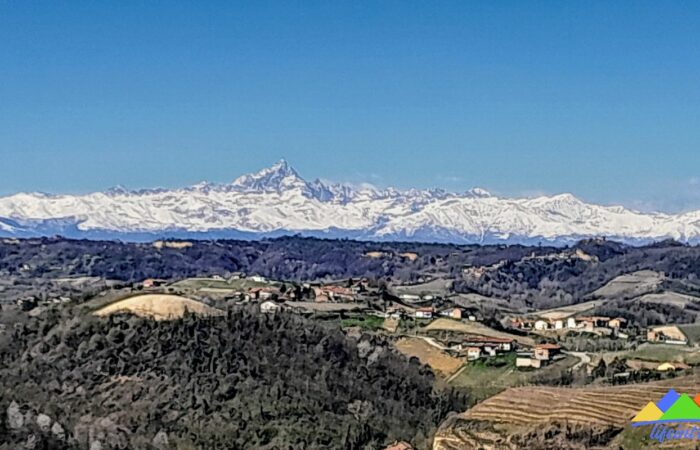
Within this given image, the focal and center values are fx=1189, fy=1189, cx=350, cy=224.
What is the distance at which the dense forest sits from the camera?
75.8 m

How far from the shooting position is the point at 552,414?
194 ft

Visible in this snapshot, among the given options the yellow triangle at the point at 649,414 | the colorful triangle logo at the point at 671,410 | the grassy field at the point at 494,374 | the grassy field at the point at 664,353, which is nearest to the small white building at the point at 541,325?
the grassy field at the point at 664,353

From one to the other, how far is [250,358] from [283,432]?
55.8ft

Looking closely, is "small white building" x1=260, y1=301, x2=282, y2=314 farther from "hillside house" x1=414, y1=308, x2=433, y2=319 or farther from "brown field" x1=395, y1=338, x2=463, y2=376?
"hillside house" x1=414, y1=308, x2=433, y2=319

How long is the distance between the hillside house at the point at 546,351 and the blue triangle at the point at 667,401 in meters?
51.5

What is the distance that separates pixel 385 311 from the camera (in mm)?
141750

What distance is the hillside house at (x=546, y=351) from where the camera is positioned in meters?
111

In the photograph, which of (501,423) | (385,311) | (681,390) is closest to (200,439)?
(501,423)

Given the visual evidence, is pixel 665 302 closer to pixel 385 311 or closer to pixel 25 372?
pixel 385 311

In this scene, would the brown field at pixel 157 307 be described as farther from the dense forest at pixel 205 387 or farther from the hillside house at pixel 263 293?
the hillside house at pixel 263 293

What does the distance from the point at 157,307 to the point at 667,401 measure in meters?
53.8

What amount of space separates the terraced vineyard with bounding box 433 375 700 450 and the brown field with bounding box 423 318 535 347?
58.8m

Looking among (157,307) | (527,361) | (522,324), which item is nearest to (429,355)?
(527,361)

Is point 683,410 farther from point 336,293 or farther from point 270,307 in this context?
point 336,293
